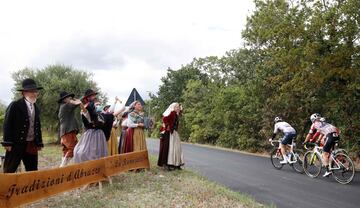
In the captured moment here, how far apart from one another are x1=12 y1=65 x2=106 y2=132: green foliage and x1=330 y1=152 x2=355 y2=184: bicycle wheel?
54.9ft

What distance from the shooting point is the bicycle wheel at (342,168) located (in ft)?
41.6

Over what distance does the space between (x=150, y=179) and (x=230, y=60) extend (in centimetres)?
3118

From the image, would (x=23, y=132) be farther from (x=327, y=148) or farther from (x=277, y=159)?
(x=277, y=159)

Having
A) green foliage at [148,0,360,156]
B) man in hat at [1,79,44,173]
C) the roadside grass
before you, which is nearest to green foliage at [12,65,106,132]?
green foliage at [148,0,360,156]

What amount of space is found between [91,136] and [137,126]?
2.89m

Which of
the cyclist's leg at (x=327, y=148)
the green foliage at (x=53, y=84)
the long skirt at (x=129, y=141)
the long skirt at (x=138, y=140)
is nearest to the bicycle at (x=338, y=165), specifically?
the cyclist's leg at (x=327, y=148)

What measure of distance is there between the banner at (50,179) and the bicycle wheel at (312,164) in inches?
253

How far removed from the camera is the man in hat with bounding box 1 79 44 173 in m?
7.67

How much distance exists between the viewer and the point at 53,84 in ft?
86.2

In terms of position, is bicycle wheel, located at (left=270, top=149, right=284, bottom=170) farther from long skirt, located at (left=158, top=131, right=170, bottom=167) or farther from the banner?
the banner

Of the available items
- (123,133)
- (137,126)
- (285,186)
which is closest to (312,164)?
(285,186)

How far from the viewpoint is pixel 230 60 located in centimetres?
4119

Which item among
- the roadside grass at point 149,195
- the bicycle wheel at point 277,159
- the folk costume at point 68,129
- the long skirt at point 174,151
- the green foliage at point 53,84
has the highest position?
the green foliage at point 53,84

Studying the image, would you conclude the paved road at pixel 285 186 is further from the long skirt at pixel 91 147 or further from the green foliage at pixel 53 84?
the green foliage at pixel 53 84
